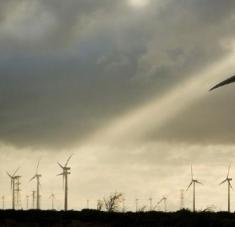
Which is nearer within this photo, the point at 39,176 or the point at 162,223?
the point at 162,223

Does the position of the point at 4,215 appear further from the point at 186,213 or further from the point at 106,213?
the point at 186,213

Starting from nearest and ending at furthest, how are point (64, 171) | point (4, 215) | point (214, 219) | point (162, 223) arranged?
point (214, 219) → point (162, 223) → point (4, 215) → point (64, 171)

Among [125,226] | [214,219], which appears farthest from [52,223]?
[214,219]

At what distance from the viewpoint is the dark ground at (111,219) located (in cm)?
7894

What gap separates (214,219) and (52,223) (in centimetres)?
2389

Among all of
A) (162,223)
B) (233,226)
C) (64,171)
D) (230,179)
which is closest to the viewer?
(233,226)

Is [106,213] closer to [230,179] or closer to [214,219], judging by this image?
[214,219]

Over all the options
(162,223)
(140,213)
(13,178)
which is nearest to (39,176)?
(13,178)

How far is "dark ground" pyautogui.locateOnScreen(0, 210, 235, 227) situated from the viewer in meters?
78.9

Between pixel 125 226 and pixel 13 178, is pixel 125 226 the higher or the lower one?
the lower one

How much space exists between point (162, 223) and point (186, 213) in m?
6.67

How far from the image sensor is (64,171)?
14750cm

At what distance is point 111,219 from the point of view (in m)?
91.9

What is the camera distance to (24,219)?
321ft
